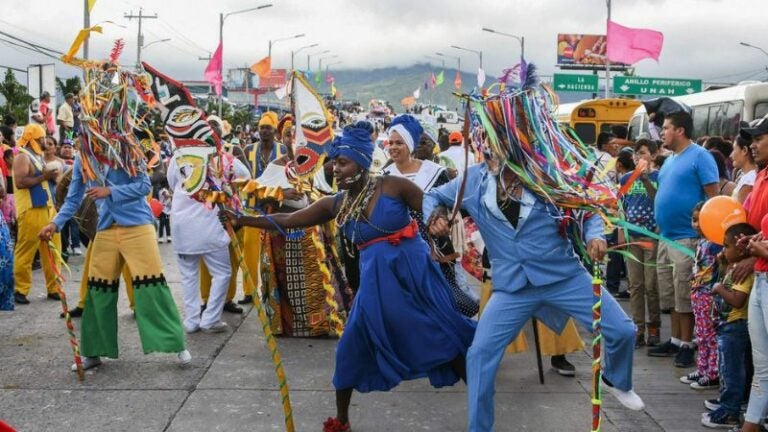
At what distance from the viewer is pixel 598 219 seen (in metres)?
4.11

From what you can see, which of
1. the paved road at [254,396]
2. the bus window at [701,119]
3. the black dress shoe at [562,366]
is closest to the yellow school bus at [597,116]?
the bus window at [701,119]

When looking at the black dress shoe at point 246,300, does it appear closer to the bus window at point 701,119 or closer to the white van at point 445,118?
the bus window at point 701,119

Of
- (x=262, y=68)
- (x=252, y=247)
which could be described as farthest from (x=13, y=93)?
(x=252, y=247)

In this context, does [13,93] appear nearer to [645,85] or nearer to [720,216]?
[720,216]

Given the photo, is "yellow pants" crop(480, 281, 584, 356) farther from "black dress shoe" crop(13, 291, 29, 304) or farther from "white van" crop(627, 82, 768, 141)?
"white van" crop(627, 82, 768, 141)

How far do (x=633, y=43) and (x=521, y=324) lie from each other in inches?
684

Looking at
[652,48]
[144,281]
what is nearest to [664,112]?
[144,281]

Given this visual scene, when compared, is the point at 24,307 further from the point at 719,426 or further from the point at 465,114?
the point at 719,426

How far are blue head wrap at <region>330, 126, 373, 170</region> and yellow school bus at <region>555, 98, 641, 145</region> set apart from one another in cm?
1916

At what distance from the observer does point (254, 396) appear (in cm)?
556

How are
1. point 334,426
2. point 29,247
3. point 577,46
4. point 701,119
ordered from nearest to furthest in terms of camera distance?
point 334,426 → point 29,247 → point 701,119 → point 577,46

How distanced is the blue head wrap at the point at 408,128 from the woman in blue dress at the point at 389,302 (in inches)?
62.7

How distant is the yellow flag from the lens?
17.9 ft

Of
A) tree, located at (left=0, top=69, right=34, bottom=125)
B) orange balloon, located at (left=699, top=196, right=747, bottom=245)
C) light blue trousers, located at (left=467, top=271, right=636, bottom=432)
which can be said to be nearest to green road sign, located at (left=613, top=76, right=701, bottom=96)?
tree, located at (left=0, top=69, right=34, bottom=125)
